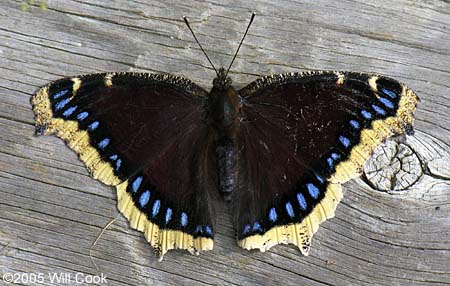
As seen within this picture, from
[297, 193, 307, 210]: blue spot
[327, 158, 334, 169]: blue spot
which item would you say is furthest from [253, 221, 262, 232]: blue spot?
[327, 158, 334, 169]: blue spot

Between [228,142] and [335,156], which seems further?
[228,142]

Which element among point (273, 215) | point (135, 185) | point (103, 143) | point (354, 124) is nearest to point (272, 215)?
point (273, 215)

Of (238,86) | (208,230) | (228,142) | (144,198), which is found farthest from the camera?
(238,86)

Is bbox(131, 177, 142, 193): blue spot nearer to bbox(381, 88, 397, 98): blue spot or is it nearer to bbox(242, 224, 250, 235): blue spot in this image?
bbox(242, 224, 250, 235): blue spot

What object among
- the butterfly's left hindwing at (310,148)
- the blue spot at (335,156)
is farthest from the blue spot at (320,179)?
the blue spot at (335,156)

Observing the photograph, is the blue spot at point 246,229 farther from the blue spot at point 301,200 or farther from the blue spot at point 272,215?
the blue spot at point 301,200

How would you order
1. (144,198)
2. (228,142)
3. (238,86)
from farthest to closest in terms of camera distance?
(238,86)
(228,142)
(144,198)

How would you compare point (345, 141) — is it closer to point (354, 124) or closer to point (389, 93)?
point (354, 124)

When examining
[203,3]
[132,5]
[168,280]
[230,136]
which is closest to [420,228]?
[230,136]
